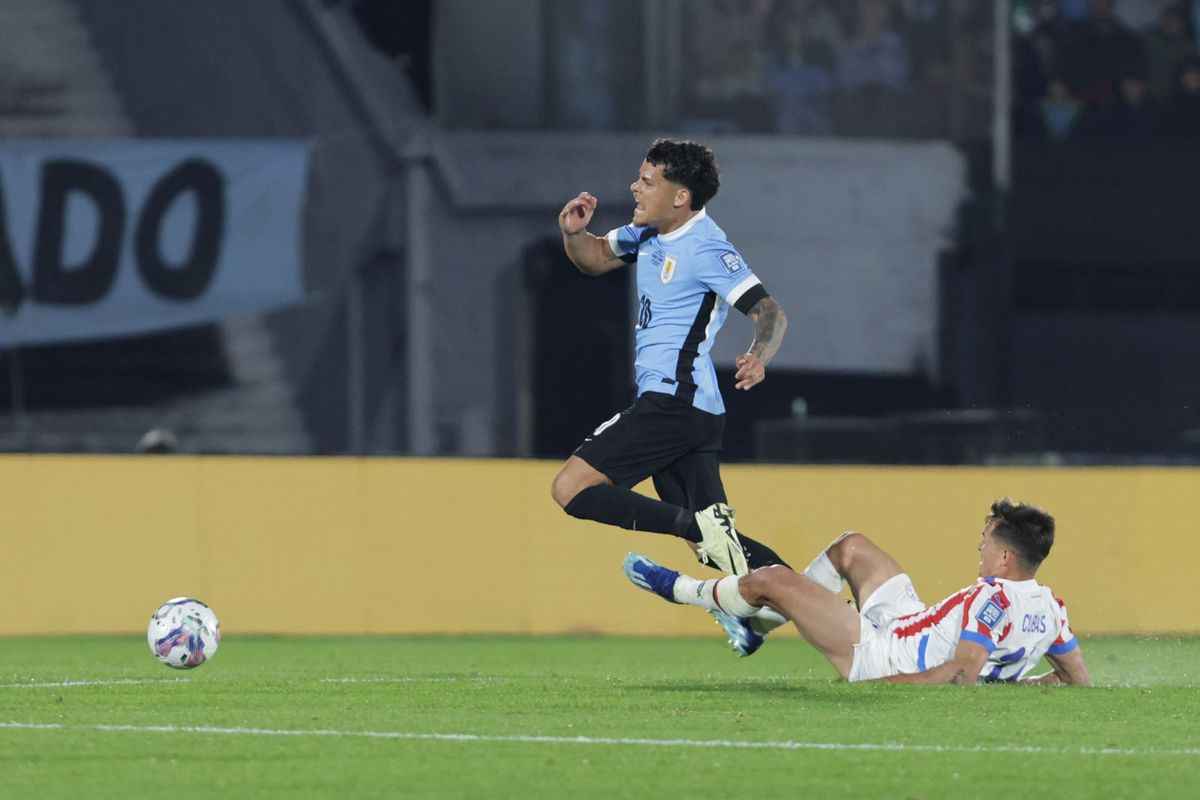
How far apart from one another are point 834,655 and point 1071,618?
686 cm

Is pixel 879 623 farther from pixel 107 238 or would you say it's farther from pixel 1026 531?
pixel 107 238

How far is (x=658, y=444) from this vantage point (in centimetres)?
807

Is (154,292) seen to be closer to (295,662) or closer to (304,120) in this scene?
(304,120)

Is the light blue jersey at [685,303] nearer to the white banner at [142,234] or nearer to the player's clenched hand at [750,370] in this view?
the player's clenched hand at [750,370]

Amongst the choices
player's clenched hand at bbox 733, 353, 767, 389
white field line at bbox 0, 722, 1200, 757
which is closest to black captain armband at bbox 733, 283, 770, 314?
player's clenched hand at bbox 733, 353, 767, 389

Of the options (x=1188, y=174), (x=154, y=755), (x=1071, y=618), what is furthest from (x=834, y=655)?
(x=1188, y=174)

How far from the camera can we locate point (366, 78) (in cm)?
1884

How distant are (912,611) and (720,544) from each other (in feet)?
2.41

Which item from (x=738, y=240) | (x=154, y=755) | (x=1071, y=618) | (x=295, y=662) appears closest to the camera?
(x=154, y=755)

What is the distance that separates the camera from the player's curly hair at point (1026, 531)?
7.77 meters

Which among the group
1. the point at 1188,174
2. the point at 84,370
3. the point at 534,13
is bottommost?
the point at 84,370

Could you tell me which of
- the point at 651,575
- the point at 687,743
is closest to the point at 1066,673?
the point at 651,575

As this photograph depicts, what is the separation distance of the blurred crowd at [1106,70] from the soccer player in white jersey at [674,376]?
40.7 feet

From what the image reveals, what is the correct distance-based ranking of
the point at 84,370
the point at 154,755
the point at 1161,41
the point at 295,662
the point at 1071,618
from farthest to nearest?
the point at 1161,41 < the point at 84,370 < the point at 1071,618 < the point at 295,662 < the point at 154,755
